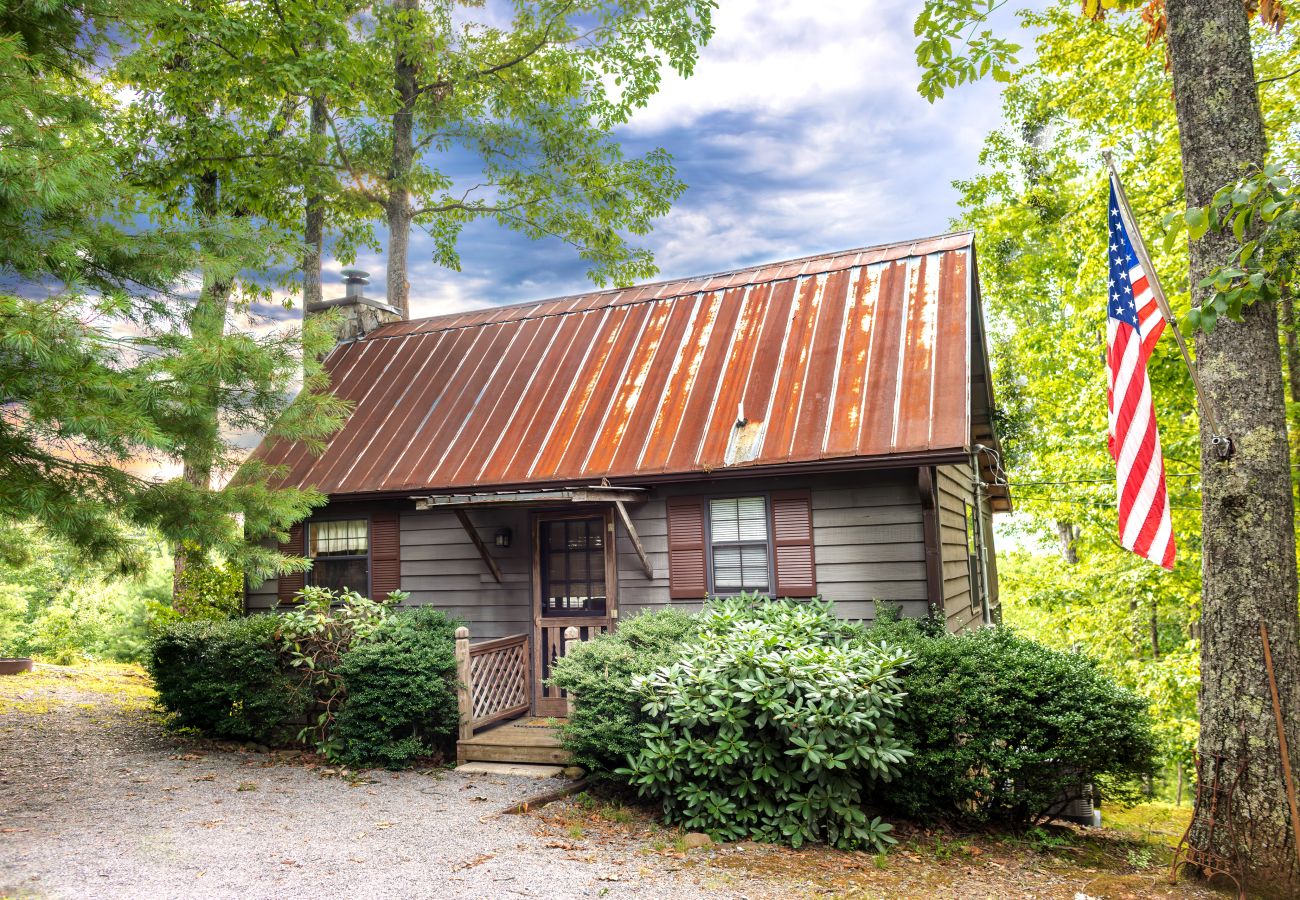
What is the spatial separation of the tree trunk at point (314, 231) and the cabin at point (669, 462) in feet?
19.7

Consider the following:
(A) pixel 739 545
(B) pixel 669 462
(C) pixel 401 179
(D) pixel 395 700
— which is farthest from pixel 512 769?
(C) pixel 401 179

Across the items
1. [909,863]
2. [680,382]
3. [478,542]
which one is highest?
[680,382]

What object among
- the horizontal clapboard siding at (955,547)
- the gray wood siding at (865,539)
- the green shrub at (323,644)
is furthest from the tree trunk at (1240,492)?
the green shrub at (323,644)

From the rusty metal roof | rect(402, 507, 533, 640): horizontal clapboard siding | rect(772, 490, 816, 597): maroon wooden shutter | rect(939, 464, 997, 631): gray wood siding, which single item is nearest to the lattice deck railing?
rect(402, 507, 533, 640): horizontal clapboard siding

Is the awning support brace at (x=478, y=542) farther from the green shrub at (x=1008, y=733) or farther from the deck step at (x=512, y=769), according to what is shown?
the green shrub at (x=1008, y=733)

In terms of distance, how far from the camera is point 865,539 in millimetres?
8609

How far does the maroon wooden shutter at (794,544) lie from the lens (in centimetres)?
881

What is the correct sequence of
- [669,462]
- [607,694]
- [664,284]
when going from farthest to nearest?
[664,284] → [669,462] → [607,694]

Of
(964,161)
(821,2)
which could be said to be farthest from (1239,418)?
(964,161)

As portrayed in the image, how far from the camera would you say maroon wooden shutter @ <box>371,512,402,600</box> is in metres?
11.2

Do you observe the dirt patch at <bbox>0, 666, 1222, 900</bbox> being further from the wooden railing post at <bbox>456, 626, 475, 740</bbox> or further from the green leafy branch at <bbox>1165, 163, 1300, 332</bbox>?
the green leafy branch at <bbox>1165, 163, 1300, 332</bbox>

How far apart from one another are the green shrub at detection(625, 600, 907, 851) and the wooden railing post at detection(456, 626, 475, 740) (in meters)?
2.71

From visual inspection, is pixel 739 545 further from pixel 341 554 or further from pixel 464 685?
pixel 341 554

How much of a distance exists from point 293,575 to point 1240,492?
11242 millimetres
